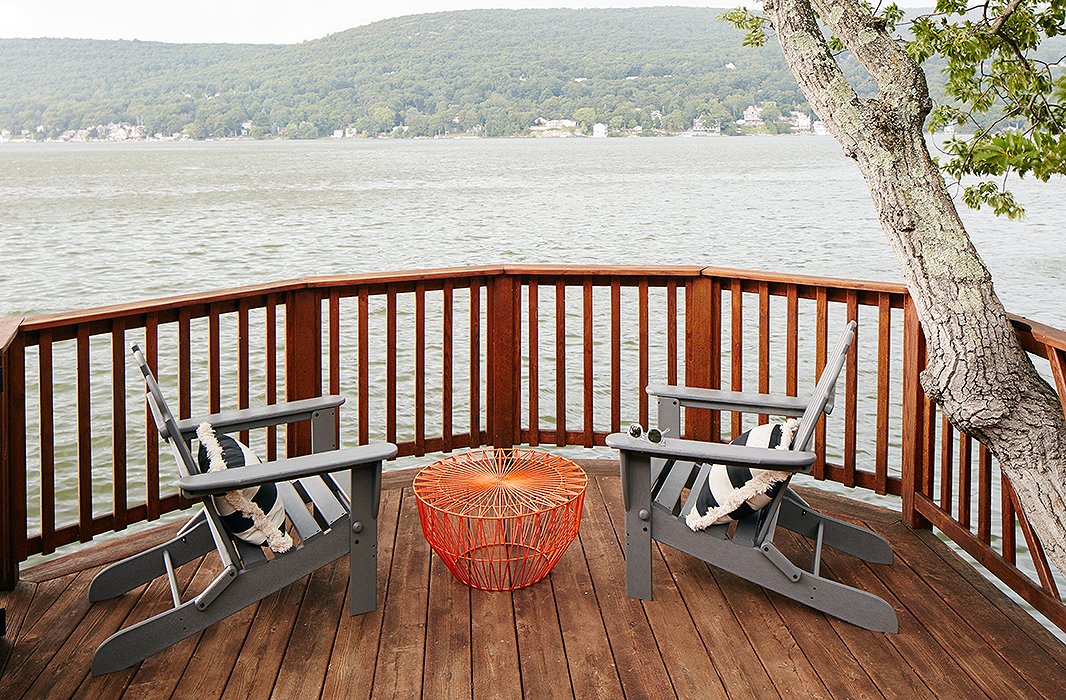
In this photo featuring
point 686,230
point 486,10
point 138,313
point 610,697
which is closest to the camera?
point 610,697

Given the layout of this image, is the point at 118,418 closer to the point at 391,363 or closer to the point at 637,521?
the point at 391,363

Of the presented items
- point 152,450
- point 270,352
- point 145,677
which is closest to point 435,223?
point 270,352

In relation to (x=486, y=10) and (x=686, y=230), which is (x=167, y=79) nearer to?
(x=486, y=10)

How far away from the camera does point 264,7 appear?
59.9m

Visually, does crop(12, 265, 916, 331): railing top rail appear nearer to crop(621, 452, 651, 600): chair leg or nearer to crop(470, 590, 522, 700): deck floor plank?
crop(621, 452, 651, 600): chair leg

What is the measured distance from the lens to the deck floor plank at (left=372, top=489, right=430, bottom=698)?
2.75m

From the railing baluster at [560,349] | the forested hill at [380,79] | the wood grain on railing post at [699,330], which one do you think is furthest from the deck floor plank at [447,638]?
the forested hill at [380,79]

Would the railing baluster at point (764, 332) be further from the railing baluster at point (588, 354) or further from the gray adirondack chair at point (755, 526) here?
the railing baluster at point (588, 354)

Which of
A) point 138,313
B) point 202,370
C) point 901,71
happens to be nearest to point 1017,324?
point 901,71

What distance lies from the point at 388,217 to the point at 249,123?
34.1m

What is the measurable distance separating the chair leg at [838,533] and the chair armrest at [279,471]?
4.97ft

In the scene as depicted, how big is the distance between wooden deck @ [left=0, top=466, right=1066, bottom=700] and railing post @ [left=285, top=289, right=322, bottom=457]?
91 centimetres

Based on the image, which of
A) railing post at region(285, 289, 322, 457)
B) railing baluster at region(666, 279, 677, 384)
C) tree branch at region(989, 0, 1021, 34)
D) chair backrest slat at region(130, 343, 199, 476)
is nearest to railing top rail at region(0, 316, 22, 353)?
chair backrest slat at region(130, 343, 199, 476)

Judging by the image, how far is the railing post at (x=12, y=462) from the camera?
3131mm
